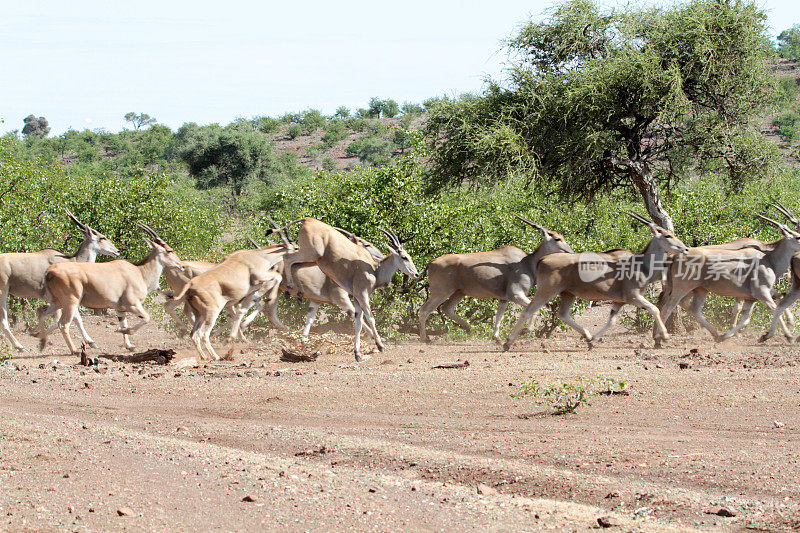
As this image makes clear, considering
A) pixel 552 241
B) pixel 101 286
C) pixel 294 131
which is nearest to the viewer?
pixel 101 286

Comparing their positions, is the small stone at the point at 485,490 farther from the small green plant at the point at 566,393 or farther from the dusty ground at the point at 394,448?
the small green plant at the point at 566,393

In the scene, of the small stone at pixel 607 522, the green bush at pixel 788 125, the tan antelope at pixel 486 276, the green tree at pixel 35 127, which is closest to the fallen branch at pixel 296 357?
the tan antelope at pixel 486 276

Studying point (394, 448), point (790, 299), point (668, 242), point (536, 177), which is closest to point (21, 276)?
point (536, 177)

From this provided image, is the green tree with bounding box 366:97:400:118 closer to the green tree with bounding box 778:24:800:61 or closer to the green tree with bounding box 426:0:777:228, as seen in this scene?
the green tree with bounding box 778:24:800:61

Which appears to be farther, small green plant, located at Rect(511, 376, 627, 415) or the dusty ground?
small green plant, located at Rect(511, 376, 627, 415)

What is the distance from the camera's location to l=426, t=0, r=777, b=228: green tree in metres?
18.7

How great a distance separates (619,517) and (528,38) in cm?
1574

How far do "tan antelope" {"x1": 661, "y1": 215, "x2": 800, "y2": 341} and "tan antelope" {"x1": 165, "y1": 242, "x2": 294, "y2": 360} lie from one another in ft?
23.4

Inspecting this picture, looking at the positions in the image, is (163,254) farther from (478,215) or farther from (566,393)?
(566,393)

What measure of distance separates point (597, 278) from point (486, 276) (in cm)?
205

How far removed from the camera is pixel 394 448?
8125mm

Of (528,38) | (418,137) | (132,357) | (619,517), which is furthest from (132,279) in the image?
(619,517)

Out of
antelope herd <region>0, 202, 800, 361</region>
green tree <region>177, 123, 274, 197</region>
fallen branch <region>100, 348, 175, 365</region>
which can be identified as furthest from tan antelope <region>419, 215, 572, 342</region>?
green tree <region>177, 123, 274, 197</region>

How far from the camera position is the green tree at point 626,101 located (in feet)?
61.3
